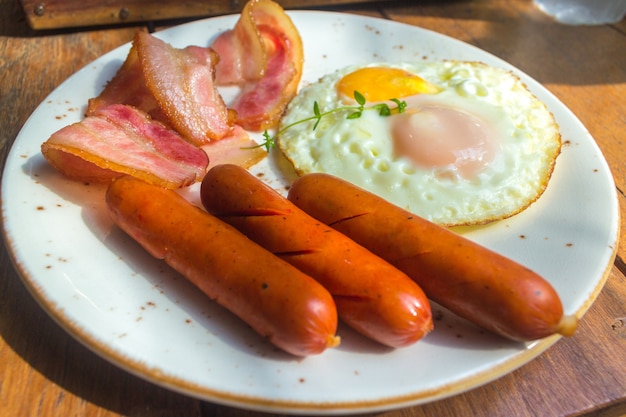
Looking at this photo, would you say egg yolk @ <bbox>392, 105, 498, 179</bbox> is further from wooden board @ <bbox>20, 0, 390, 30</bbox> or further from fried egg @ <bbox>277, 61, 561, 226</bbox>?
wooden board @ <bbox>20, 0, 390, 30</bbox>

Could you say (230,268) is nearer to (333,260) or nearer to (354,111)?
(333,260)

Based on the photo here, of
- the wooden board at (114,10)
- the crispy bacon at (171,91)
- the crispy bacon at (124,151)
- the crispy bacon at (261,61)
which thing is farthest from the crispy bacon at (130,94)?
the wooden board at (114,10)

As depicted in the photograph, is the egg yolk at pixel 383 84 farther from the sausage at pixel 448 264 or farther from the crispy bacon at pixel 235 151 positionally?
the sausage at pixel 448 264

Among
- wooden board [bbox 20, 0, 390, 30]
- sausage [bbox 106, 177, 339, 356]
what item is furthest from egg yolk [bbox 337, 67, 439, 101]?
wooden board [bbox 20, 0, 390, 30]

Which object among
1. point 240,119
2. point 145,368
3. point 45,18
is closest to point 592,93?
point 240,119

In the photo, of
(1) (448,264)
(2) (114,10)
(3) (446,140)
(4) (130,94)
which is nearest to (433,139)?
(3) (446,140)
